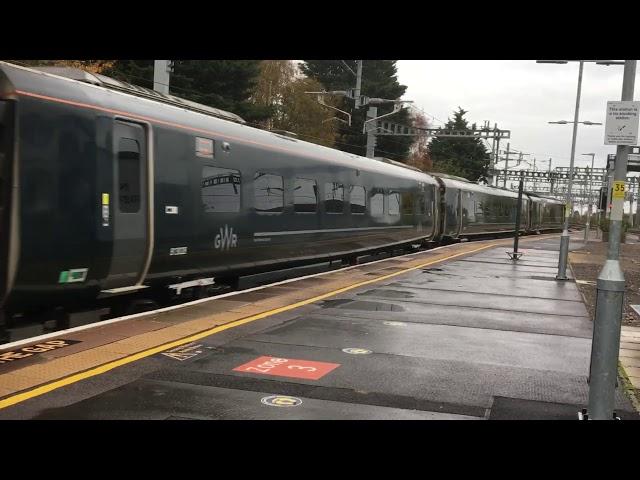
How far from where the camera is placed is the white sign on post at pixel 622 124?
211 inches

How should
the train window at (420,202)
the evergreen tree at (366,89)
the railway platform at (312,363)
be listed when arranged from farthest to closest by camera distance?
the evergreen tree at (366,89)
the train window at (420,202)
the railway platform at (312,363)

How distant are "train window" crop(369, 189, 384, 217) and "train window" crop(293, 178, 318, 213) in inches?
169

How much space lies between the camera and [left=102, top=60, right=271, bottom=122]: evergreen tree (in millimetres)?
32875

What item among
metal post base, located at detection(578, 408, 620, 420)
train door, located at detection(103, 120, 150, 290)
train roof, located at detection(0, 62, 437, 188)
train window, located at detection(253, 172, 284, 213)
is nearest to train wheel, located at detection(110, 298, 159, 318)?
train door, located at detection(103, 120, 150, 290)

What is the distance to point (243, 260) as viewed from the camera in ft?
37.7

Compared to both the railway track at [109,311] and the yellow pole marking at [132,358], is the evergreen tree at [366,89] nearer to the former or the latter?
the railway track at [109,311]

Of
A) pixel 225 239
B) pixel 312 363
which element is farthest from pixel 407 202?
pixel 312 363

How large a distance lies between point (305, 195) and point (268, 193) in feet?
6.33

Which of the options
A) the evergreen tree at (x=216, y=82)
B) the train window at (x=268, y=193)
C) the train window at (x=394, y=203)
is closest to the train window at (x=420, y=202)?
the train window at (x=394, y=203)

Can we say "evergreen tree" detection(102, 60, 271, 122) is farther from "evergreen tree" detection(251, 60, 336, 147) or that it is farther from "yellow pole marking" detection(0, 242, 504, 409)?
"yellow pole marking" detection(0, 242, 504, 409)

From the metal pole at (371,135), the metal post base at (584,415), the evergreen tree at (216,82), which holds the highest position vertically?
the evergreen tree at (216,82)

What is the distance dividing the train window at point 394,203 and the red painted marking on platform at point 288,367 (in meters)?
14.1
